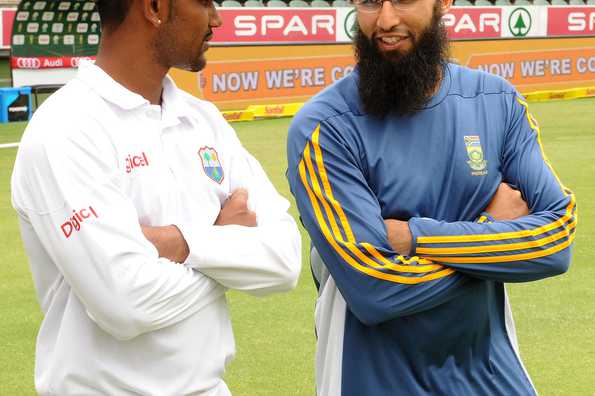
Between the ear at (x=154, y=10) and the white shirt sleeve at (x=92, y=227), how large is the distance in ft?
1.10

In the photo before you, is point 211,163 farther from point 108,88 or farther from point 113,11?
point 113,11

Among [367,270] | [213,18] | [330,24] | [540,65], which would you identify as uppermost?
[213,18]

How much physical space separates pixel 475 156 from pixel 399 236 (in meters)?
0.31

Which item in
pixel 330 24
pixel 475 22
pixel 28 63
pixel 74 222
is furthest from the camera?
pixel 475 22

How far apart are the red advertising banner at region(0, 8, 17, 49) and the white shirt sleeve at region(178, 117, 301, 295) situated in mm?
18699

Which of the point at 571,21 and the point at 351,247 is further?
the point at 571,21

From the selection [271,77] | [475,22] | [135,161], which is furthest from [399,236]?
[475,22]

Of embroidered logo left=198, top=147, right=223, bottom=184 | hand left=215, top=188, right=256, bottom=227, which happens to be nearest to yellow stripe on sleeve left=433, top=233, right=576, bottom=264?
hand left=215, top=188, right=256, bottom=227

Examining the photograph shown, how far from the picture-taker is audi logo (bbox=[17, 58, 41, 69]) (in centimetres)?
2053

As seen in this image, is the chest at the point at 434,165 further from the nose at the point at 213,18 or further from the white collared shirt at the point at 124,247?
the nose at the point at 213,18

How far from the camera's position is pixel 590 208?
404 inches

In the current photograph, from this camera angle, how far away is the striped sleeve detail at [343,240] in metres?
3.02

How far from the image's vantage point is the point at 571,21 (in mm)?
25109

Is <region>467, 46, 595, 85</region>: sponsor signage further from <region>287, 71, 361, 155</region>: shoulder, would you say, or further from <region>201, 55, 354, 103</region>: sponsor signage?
<region>287, 71, 361, 155</region>: shoulder
